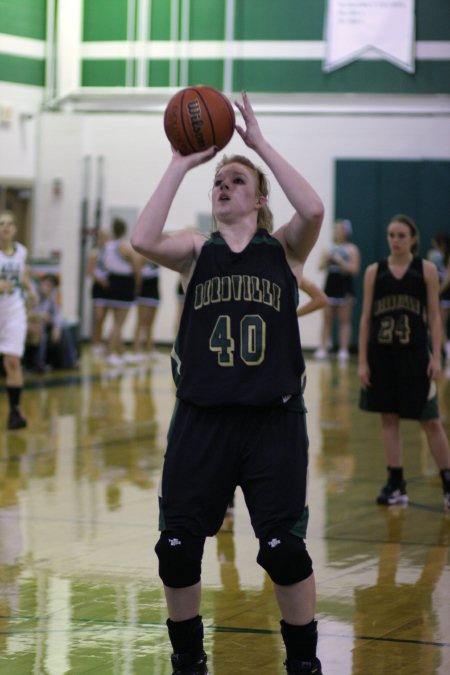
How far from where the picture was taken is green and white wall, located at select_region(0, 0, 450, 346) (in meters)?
20.1

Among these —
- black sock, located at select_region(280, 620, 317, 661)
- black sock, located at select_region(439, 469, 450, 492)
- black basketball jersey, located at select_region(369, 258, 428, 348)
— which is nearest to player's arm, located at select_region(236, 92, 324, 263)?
black sock, located at select_region(280, 620, 317, 661)

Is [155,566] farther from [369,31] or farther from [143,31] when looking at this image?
[143,31]

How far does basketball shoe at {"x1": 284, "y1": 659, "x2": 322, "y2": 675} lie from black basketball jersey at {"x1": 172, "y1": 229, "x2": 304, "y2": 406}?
83 cm

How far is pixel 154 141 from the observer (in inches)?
814

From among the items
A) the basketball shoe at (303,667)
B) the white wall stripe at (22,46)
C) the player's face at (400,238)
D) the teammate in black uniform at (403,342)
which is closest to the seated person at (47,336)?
the white wall stripe at (22,46)

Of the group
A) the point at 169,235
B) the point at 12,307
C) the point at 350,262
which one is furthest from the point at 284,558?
the point at 350,262

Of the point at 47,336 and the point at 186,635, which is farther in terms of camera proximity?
the point at 47,336

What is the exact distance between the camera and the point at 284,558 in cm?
381

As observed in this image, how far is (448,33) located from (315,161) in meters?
2.96

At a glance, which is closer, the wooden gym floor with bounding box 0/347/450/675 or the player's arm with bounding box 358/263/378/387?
the wooden gym floor with bounding box 0/347/450/675

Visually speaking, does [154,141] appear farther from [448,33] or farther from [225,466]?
[225,466]

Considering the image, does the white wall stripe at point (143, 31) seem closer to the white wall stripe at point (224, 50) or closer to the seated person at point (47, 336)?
the white wall stripe at point (224, 50)

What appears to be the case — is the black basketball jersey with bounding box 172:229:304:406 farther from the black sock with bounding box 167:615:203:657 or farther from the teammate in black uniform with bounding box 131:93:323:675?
the black sock with bounding box 167:615:203:657

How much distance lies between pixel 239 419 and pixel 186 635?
0.71 m
